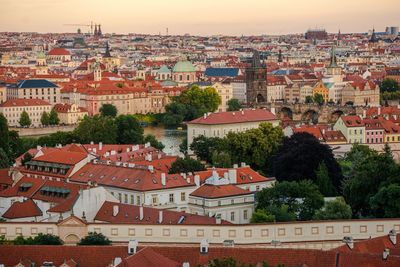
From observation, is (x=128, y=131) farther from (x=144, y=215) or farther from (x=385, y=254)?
A: (x=385, y=254)

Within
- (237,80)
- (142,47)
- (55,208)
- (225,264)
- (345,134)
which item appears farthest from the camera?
(142,47)

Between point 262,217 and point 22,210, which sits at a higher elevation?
point 262,217

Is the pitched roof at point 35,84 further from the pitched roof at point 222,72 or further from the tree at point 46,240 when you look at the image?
the tree at point 46,240

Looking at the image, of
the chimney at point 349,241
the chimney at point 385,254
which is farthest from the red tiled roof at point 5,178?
the chimney at point 385,254

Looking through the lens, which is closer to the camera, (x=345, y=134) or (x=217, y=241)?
(x=217, y=241)

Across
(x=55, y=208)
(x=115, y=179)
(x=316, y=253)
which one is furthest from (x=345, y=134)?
(x=316, y=253)

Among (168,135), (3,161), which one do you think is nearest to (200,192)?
(3,161)

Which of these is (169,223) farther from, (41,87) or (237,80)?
(237,80)
